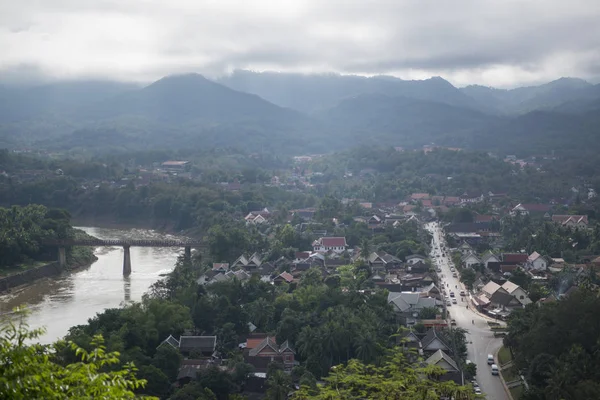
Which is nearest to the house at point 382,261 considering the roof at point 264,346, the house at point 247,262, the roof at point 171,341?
the house at point 247,262

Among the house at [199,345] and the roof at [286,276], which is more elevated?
the roof at [286,276]

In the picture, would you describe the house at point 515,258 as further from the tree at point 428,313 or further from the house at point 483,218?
the house at point 483,218

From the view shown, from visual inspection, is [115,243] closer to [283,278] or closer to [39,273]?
[39,273]

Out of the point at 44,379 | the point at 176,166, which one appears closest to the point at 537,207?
the point at 176,166

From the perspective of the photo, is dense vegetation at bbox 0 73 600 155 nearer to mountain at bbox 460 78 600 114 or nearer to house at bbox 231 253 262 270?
mountain at bbox 460 78 600 114

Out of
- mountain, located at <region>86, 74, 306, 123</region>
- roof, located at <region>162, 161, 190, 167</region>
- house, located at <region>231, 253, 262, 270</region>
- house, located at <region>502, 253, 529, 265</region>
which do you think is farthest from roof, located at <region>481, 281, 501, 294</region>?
mountain, located at <region>86, 74, 306, 123</region>
